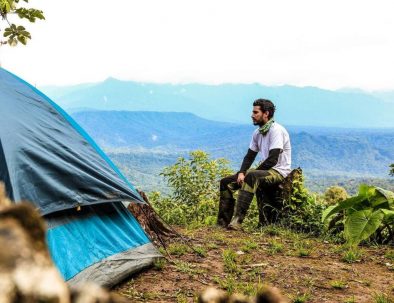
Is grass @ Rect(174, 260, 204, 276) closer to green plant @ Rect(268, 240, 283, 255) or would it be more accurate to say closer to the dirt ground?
the dirt ground

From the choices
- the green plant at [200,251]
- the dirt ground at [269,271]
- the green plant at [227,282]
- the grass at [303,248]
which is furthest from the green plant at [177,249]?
Result: the grass at [303,248]

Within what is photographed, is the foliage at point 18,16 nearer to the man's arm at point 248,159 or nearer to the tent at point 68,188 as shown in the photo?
the tent at point 68,188

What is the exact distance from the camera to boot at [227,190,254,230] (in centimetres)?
794

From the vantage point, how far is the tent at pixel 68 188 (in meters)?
4.46

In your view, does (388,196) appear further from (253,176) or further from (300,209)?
(253,176)

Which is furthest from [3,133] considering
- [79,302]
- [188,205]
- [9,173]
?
[188,205]

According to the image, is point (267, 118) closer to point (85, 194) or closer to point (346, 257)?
point (346, 257)

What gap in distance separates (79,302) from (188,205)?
10361 millimetres

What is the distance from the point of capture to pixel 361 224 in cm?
686

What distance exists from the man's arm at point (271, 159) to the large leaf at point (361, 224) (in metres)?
1.60

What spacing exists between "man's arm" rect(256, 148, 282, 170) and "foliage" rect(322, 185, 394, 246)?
1169mm

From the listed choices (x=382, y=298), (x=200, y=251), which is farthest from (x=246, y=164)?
(x=382, y=298)

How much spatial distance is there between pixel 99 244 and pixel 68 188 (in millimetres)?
698

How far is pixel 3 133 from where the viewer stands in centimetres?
449
